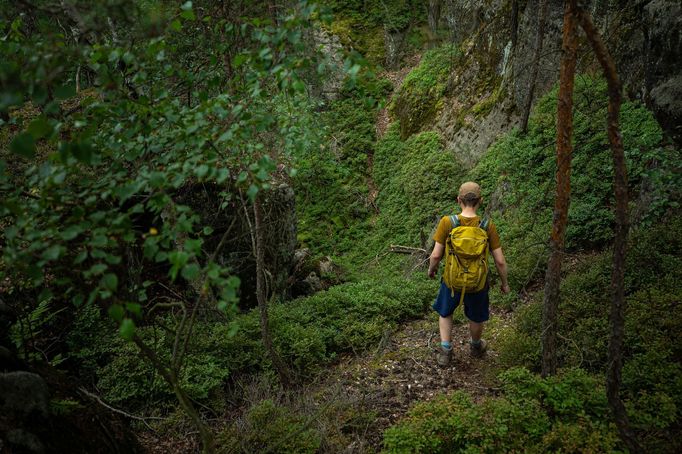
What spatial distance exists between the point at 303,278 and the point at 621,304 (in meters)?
7.35

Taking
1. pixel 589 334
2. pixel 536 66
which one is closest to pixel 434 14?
pixel 536 66

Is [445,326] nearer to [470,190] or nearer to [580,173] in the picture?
[470,190]

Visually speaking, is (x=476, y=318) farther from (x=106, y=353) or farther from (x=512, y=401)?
(x=106, y=353)

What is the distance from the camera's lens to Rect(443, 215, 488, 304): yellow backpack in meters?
4.55

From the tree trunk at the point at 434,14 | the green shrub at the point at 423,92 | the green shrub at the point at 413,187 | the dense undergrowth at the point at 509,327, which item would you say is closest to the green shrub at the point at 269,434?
the dense undergrowth at the point at 509,327

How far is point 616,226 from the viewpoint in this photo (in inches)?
117

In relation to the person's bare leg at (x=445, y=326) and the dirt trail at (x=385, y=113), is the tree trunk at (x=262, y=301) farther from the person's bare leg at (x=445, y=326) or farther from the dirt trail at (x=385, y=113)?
the dirt trail at (x=385, y=113)

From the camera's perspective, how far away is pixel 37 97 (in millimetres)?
1439

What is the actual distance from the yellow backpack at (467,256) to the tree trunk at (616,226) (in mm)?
1606

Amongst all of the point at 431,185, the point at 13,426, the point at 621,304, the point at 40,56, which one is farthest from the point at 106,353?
the point at 431,185

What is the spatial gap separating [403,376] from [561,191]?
292 cm

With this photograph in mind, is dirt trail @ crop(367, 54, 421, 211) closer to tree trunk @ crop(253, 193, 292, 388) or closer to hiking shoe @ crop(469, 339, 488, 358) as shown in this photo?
hiking shoe @ crop(469, 339, 488, 358)

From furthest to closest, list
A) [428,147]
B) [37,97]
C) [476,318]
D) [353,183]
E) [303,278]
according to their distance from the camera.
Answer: [353,183] < [428,147] < [303,278] < [476,318] < [37,97]

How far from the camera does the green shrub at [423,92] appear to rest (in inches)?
555
